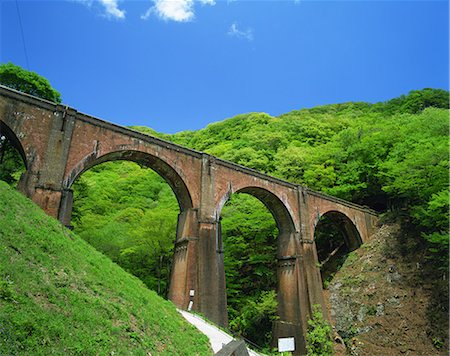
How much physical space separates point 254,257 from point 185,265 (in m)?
8.00

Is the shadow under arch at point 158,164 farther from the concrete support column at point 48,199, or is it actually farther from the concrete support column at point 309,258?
the concrete support column at point 309,258

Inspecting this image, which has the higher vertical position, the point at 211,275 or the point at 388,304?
the point at 211,275

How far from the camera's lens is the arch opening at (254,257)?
19.2 m

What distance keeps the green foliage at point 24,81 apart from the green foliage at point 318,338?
22.6m

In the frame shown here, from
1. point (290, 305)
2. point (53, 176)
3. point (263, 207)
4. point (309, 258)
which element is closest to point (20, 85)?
point (53, 176)

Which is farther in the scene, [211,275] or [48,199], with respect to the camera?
[211,275]

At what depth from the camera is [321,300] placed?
18.5 m

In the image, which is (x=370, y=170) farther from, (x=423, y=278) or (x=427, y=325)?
(x=427, y=325)

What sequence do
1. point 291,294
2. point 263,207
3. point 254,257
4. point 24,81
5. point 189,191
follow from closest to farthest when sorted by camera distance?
point 189,191, point 291,294, point 254,257, point 24,81, point 263,207

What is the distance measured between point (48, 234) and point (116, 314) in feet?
9.69

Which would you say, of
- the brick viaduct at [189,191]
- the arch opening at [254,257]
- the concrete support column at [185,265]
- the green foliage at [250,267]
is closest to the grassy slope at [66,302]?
the brick viaduct at [189,191]

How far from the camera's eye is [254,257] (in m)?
21.1

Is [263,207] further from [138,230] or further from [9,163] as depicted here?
[9,163]

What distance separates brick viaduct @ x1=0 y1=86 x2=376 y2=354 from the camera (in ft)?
37.4
